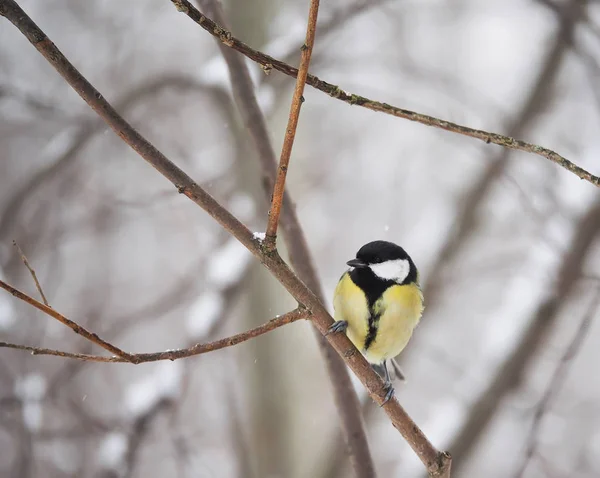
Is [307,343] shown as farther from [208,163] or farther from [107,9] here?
[107,9]

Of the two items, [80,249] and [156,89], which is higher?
[80,249]

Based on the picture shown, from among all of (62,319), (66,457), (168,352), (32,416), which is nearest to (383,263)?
(168,352)

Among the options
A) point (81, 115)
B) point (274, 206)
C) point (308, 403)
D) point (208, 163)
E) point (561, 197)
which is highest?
point (208, 163)

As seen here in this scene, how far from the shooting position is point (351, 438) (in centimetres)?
201

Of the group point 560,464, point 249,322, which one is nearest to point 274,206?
point 249,322

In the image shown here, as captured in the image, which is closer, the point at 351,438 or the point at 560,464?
the point at 351,438

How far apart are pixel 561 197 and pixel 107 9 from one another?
423 centimetres

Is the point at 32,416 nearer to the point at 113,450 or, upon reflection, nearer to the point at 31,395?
the point at 31,395

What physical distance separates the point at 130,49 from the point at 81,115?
7.42ft

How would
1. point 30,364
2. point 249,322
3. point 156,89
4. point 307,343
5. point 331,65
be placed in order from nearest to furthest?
point 156,89, point 30,364, point 331,65, point 249,322, point 307,343

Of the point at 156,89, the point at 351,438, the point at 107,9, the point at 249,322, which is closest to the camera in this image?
the point at 351,438

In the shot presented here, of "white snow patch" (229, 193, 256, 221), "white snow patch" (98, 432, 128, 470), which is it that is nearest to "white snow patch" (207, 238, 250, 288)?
"white snow patch" (229, 193, 256, 221)

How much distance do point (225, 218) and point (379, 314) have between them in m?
0.99

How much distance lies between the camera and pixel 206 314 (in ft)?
10.2
